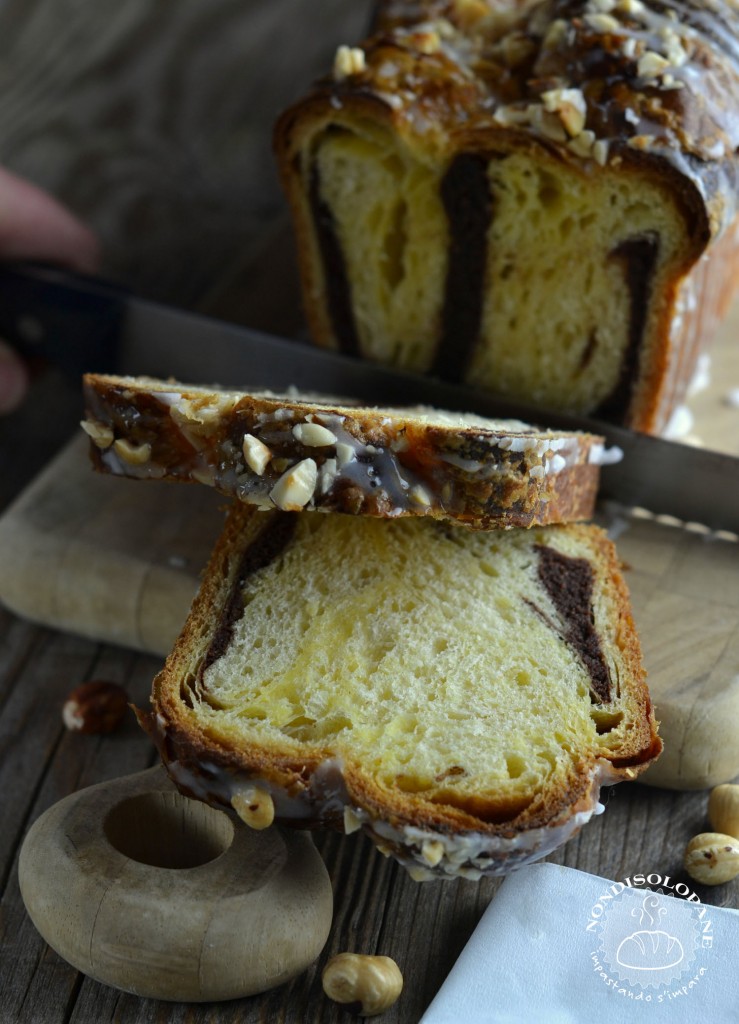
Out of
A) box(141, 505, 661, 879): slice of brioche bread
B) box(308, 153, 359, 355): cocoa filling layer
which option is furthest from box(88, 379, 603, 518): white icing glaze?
box(308, 153, 359, 355): cocoa filling layer

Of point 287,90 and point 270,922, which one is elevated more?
point 287,90

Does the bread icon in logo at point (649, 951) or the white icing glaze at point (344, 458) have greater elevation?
the white icing glaze at point (344, 458)

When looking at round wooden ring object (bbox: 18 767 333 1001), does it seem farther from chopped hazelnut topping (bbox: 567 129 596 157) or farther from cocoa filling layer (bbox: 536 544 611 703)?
chopped hazelnut topping (bbox: 567 129 596 157)

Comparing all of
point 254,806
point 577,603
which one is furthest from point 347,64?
point 254,806

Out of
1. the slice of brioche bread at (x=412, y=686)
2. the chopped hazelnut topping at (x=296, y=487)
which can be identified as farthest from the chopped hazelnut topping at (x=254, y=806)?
the chopped hazelnut topping at (x=296, y=487)

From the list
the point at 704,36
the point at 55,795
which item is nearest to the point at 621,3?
the point at 704,36

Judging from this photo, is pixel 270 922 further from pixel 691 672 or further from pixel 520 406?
pixel 520 406

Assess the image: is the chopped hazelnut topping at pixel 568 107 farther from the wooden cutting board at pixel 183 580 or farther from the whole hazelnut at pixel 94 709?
the whole hazelnut at pixel 94 709
